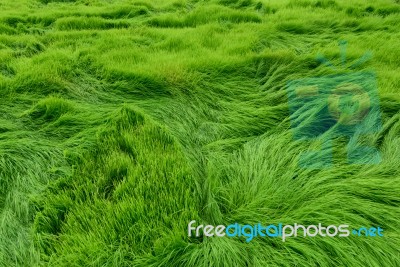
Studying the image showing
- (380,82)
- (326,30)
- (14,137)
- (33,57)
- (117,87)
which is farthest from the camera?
(326,30)

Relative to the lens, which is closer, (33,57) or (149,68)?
(149,68)

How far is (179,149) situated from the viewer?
6.64ft

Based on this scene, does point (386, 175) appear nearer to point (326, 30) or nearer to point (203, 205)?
point (203, 205)

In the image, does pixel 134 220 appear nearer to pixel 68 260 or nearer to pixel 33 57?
pixel 68 260

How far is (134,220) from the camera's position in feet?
5.15

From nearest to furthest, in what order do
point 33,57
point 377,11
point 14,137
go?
point 14,137, point 33,57, point 377,11

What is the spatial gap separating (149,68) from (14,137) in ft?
Result: 4.00

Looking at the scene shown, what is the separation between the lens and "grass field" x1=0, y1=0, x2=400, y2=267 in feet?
4.88

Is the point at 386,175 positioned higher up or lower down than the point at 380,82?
lower down

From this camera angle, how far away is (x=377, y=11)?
14.9ft

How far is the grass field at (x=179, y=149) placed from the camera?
4.88 ft

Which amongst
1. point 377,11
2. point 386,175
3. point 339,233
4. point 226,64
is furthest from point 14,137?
point 377,11

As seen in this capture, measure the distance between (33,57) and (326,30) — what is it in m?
3.27

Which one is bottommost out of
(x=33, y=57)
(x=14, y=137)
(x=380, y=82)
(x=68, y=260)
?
(x=68, y=260)
